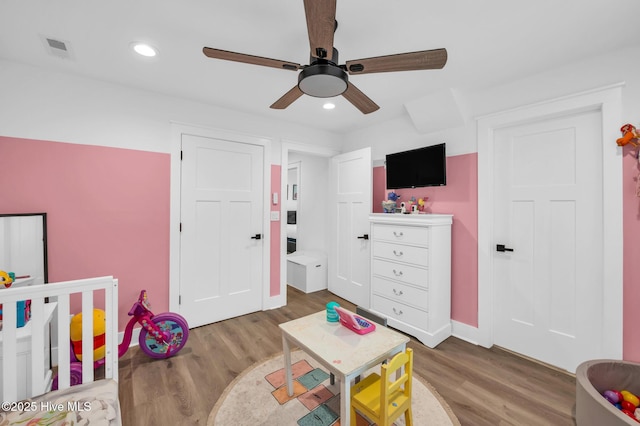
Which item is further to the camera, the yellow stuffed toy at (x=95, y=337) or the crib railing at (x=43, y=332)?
the yellow stuffed toy at (x=95, y=337)

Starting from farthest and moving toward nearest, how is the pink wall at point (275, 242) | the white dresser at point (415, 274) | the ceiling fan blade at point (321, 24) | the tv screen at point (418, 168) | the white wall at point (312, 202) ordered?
the white wall at point (312, 202), the pink wall at point (275, 242), the tv screen at point (418, 168), the white dresser at point (415, 274), the ceiling fan blade at point (321, 24)

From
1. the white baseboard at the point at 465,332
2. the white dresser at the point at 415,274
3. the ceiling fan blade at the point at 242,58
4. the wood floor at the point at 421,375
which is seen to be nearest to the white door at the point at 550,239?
the white baseboard at the point at 465,332

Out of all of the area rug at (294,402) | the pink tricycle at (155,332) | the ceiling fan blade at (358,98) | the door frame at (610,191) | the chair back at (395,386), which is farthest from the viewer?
the pink tricycle at (155,332)

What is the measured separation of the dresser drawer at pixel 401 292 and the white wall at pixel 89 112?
2.48 m

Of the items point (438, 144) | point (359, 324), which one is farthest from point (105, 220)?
point (438, 144)

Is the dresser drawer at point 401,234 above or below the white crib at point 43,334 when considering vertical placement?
above

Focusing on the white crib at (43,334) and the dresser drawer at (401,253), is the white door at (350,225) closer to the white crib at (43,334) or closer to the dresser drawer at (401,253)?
the dresser drawer at (401,253)

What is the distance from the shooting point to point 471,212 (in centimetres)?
263

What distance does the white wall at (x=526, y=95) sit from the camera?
183cm

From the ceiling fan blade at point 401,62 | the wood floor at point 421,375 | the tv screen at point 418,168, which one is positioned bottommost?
the wood floor at point 421,375

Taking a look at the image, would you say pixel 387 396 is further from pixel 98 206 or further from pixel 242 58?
pixel 98 206

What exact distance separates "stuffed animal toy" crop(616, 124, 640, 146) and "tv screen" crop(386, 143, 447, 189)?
1203mm

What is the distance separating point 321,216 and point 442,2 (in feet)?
11.0

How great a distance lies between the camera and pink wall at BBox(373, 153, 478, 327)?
261cm
